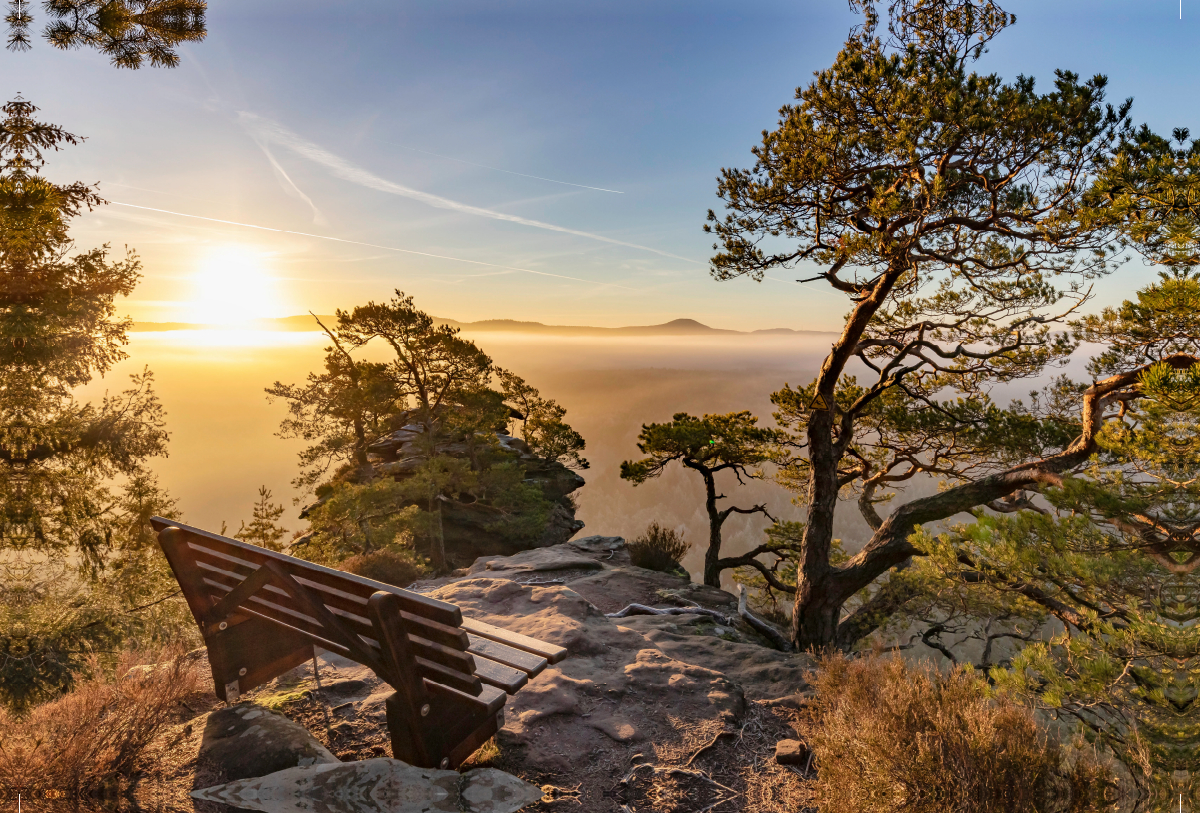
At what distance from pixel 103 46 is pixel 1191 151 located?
1369 centimetres

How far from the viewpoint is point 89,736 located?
10.4ft

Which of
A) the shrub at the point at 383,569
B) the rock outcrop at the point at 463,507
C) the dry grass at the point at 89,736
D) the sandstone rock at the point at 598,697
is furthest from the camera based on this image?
the rock outcrop at the point at 463,507

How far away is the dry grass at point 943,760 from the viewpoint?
2.97 metres

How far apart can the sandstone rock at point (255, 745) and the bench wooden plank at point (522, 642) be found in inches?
43.1

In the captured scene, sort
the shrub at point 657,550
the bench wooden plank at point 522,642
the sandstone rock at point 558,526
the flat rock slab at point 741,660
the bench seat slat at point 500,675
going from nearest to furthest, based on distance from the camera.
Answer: the bench seat slat at point 500,675 → the bench wooden plank at point 522,642 → the flat rock slab at point 741,660 → the shrub at point 657,550 → the sandstone rock at point 558,526

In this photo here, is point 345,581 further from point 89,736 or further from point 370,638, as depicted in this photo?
point 89,736

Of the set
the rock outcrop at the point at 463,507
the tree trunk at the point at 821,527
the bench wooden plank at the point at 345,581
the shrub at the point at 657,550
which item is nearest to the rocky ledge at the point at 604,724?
the bench wooden plank at the point at 345,581

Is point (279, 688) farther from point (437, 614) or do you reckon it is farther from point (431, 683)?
point (437, 614)

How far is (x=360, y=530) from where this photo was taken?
14.4 m

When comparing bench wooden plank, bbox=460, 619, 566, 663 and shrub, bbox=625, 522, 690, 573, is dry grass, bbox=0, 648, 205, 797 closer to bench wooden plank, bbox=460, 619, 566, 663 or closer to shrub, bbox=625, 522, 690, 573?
bench wooden plank, bbox=460, 619, 566, 663

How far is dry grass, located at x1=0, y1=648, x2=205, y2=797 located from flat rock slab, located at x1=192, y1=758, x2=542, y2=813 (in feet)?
2.16

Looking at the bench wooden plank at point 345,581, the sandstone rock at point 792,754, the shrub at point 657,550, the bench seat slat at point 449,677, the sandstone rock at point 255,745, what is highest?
the bench wooden plank at point 345,581

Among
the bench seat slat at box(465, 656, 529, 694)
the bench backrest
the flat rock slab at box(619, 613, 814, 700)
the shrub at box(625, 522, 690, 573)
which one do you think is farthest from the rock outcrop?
the bench seat slat at box(465, 656, 529, 694)

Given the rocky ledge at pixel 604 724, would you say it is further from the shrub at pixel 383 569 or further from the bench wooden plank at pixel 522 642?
the shrub at pixel 383 569
